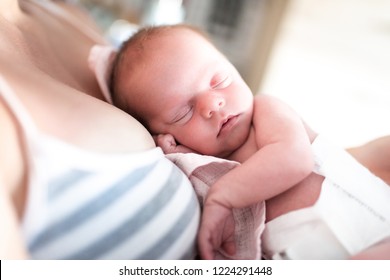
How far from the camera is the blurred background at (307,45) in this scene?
149cm

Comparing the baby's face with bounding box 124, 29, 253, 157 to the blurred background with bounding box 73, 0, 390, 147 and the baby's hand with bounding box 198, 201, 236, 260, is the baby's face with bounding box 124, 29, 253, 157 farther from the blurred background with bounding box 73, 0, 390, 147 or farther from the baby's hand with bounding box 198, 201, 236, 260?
the blurred background with bounding box 73, 0, 390, 147

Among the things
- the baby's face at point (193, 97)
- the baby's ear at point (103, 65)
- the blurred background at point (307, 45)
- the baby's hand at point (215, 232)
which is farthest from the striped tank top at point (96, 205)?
the blurred background at point (307, 45)

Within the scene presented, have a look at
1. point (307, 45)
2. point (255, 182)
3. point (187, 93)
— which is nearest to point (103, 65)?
point (187, 93)

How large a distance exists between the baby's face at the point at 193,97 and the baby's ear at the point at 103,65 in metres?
0.10

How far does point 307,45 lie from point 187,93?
1.38m

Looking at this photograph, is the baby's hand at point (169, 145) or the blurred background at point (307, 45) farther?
the blurred background at point (307, 45)

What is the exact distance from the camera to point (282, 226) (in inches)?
21.2

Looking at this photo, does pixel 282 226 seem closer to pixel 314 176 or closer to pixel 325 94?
pixel 314 176

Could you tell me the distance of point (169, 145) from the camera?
697mm

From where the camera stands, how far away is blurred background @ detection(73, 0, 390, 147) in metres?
1.49

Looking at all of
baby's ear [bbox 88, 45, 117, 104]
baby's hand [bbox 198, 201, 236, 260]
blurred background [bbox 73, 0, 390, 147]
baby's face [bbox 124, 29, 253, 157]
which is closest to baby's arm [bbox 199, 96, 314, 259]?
baby's hand [bbox 198, 201, 236, 260]

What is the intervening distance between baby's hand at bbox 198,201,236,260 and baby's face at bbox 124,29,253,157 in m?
0.16

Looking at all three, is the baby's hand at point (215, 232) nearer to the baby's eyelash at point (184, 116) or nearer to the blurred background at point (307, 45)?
the baby's eyelash at point (184, 116)

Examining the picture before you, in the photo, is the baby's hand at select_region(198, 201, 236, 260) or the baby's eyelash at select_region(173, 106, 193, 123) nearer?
the baby's hand at select_region(198, 201, 236, 260)
